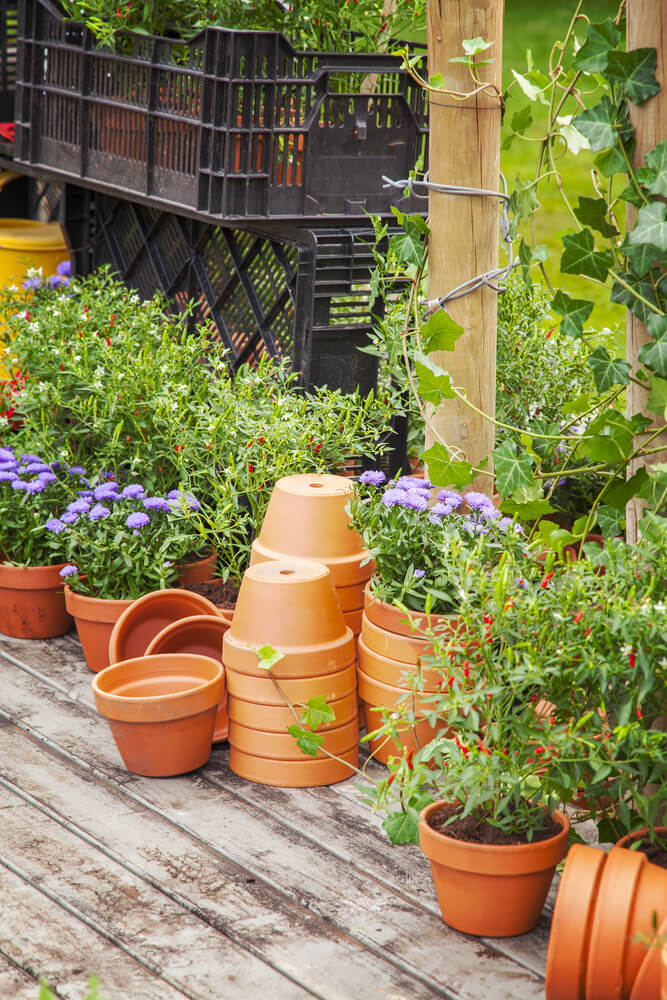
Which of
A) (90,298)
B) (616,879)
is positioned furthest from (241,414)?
(616,879)

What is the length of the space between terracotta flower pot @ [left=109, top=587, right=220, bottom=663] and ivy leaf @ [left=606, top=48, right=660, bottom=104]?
1559 mm

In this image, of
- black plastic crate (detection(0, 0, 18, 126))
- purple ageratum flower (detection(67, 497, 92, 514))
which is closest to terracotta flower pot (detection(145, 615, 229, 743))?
purple ageratum flower (detection(67, 497, 92, 514))

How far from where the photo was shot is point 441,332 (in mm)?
2584

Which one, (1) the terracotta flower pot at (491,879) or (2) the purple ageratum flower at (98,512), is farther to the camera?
(2) the purple ageratum flower at (98,512)

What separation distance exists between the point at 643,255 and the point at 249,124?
1.63 m

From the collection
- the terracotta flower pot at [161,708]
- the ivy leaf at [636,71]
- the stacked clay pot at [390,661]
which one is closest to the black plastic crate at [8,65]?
the terracotta flower pot at [161,708]

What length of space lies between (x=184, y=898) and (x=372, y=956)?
378mm

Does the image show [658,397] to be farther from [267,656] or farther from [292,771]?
[292,771]

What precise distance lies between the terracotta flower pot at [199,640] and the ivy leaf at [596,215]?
4.28 ft

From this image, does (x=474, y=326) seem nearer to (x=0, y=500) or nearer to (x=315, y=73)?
(x=315, y=73)

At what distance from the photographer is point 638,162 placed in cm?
220

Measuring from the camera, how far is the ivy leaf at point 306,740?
2.55 metres

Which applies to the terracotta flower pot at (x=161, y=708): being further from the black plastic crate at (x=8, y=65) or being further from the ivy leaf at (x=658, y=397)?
the black plastic crate at (x=8, y=65)

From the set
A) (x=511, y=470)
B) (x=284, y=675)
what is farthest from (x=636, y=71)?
(x=284, y=675)
